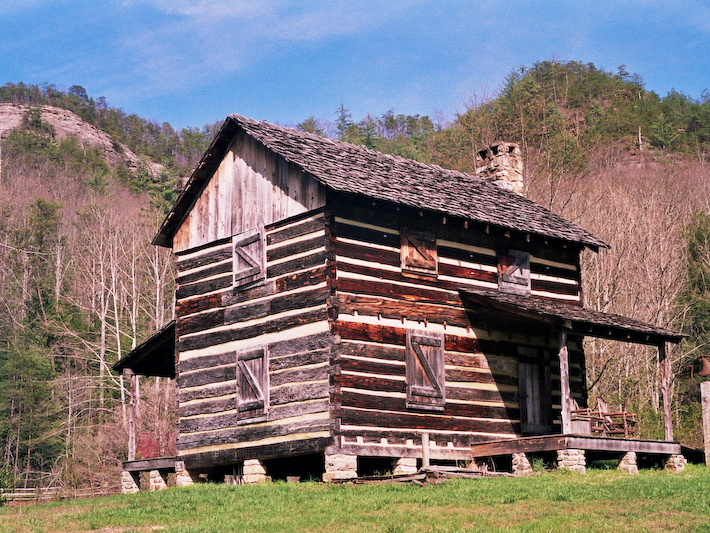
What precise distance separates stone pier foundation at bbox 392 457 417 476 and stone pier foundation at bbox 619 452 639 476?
4.71 metres

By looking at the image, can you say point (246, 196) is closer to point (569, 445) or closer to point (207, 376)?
point (207, 376)

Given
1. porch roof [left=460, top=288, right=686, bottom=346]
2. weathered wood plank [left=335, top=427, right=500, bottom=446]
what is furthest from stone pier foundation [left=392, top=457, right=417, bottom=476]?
porch roof [left=460, top=288, right=686, bottom=346]

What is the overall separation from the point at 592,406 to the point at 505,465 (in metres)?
13.1

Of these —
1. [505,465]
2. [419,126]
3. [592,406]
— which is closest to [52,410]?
[592,406]

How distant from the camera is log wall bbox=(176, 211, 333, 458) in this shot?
21.2m

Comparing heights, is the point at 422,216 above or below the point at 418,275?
above

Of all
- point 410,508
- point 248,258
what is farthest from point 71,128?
point 410,508

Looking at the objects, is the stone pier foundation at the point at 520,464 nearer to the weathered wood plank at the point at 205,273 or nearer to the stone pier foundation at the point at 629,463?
the stone pier foundation at the point at 629,463

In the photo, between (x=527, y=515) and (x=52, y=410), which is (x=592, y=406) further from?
(x=52, y=410)

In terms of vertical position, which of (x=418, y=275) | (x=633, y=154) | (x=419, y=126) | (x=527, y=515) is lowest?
(x=527, y=515)

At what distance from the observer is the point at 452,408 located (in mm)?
22828

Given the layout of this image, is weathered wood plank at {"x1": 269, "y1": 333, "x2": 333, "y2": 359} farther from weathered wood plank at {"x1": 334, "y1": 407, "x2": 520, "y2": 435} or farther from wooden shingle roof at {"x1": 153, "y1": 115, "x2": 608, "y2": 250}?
wooden shingle roof at {"x1": 153, "y1": 115, "x2": 608, "y2": 250}

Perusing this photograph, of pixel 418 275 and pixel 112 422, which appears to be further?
pixel 112 422

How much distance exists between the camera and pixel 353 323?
21.2m
